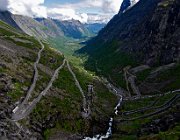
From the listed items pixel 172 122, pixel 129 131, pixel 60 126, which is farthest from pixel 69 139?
pixel 172 122

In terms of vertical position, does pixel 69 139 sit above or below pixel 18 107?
below

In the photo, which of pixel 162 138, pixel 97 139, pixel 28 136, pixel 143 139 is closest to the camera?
pixel 162 138

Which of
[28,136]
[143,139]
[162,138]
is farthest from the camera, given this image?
[28,136]

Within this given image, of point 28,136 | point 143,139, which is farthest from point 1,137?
point 143,139

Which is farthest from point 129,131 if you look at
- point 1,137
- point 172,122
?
point 1,137

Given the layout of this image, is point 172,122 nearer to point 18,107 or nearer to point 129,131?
point 129,131

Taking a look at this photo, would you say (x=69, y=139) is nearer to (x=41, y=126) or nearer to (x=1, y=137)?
(x=41, y=126)

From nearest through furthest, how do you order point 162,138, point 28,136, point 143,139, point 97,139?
point 162,138 → point 143,139 → point 28,136 → point 97,139

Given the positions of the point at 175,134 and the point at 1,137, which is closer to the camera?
the point at 175,134

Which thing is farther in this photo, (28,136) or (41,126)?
(41,126)
